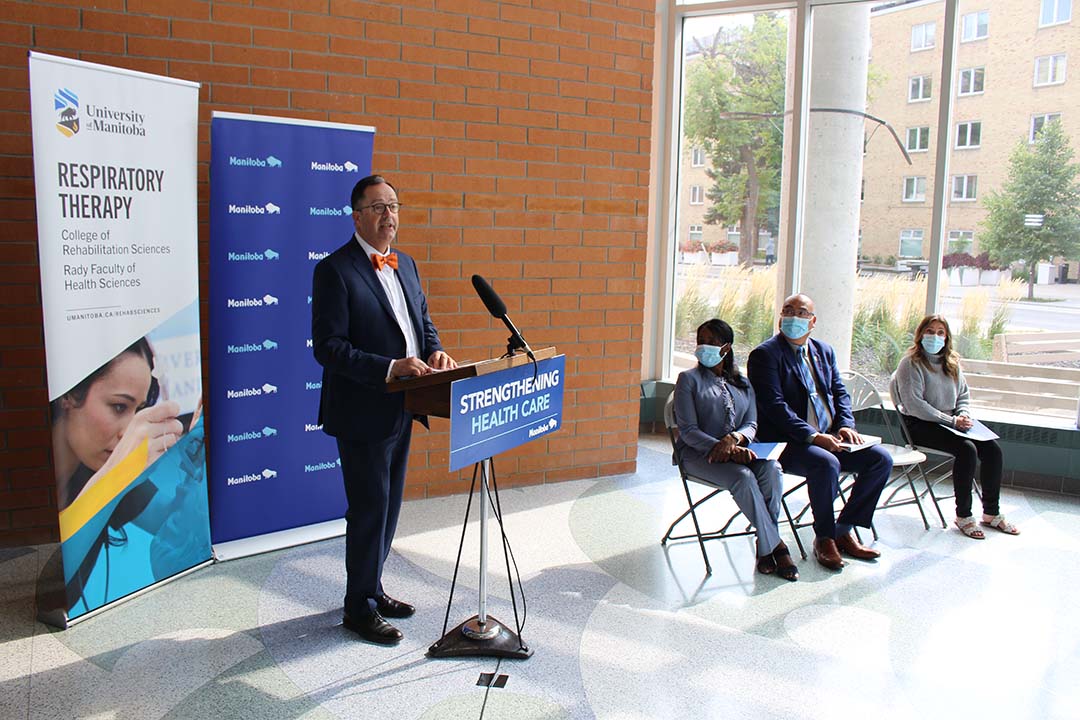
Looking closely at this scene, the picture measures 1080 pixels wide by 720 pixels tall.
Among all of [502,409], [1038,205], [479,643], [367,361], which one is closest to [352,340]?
[367,361]

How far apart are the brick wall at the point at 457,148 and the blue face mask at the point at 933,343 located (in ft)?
6.11

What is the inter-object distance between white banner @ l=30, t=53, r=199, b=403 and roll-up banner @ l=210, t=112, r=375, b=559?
20cm

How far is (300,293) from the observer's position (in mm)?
4520

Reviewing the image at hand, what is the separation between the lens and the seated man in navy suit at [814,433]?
4711mm

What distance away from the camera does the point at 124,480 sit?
3898mm

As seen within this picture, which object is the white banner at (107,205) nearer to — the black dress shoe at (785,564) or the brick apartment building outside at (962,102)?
the black dress shoe at (785,564)

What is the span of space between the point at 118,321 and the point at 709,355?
9.32 feet

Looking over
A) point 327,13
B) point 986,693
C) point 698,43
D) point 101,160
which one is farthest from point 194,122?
point 698,43

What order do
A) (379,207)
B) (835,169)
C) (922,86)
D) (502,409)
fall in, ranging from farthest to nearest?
(835,169) < (922,86) < (379,207) < (502,409)

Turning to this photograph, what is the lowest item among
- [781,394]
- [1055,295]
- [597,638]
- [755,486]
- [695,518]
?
[597,638]

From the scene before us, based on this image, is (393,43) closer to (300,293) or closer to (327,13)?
(327,13)

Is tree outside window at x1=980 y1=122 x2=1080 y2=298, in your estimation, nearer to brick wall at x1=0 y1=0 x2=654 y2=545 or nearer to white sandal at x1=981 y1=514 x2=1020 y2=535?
white sandal at x1=981 y1=514 x2=1020 y2=535

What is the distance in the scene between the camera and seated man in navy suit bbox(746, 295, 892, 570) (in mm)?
4711

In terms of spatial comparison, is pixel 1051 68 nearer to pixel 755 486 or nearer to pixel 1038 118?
pixel 1038 118
